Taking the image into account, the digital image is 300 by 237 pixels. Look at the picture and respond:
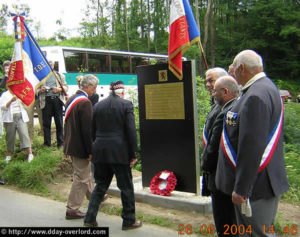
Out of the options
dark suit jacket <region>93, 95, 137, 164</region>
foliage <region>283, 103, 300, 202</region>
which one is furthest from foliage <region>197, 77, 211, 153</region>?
dark suit jacket <region>93, 95, 137, 164</region>

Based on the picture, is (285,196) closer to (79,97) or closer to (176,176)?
(176,176)

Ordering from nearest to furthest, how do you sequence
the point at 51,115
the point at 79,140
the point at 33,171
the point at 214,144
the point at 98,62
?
the point at 214,144
the point at 79,140
the point at 33,171
the point at 51,115
the point at 98,62

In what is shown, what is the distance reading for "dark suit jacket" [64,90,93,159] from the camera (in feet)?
17.6

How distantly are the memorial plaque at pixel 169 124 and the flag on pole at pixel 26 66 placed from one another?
221 cm

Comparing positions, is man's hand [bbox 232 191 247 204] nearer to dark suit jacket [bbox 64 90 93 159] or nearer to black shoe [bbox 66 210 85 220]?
dark suit jacket [bbox 64 90 93 159]

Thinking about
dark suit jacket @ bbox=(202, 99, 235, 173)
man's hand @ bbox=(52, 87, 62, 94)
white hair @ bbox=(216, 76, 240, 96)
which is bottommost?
dark suit jacket @ bbox=(202, 99, 235, 173)

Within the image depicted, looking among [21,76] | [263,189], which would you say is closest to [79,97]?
[21,76]

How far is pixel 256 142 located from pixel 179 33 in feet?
11.3

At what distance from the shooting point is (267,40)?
37.5 m

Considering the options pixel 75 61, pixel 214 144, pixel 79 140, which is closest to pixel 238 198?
pixel 214 144

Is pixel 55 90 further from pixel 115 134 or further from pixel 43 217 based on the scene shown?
pixel 115 134

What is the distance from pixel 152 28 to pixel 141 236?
3902 centimetres

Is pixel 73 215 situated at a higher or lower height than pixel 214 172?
lower

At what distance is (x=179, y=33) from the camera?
5945 millimetres
